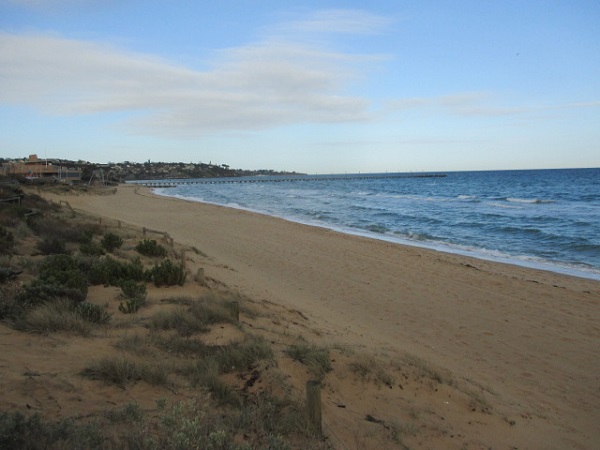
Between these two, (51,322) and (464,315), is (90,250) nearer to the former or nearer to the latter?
(51,322)

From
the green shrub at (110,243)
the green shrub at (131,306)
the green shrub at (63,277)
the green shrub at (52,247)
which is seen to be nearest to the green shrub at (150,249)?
the green shrub at (110,243)

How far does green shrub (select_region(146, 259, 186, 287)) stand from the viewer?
9.23 meters

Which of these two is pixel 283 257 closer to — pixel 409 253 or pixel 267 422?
pixel 409 253

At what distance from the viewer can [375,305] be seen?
10812mm

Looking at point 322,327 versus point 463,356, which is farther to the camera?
point 322,327

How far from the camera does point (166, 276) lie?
30.4 feet

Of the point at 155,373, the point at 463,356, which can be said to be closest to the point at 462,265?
the point at 463,356

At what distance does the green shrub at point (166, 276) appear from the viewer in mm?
9234

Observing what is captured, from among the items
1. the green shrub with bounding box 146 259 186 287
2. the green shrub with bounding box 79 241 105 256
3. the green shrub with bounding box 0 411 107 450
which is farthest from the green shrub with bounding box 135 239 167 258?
the green shrub with bounding box 0 411 107 450

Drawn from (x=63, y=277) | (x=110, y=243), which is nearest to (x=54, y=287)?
(x=63, y=277)

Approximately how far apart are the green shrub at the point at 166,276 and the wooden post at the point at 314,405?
5.88 metres

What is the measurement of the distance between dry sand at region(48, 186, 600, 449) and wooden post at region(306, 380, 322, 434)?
1.97 metres

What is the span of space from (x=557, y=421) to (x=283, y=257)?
11492 millimetres

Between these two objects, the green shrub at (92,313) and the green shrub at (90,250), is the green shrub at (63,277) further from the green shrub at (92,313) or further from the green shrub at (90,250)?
the green shrub at (90,250)
